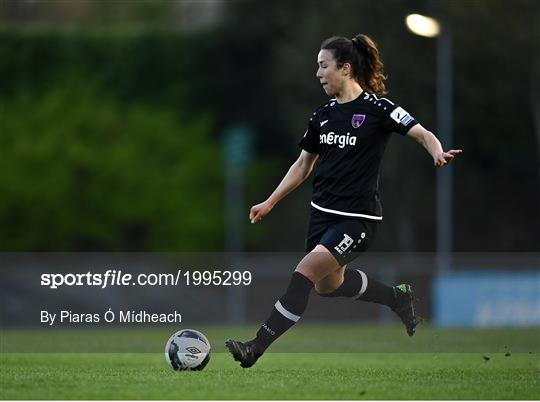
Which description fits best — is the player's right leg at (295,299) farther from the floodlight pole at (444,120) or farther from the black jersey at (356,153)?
the floodlight pole at (444,120)

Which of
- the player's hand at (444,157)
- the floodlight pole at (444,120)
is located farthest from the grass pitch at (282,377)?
the floodlight pole at (444,120)

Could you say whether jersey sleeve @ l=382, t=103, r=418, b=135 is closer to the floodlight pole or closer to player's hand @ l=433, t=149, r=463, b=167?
player's hand @ l=433, t=149, r=463, b=167

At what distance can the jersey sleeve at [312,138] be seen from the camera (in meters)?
9.57

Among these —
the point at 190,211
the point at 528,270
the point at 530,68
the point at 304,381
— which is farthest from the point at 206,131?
the point at 304,381

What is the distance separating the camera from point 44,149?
37469 millimetres

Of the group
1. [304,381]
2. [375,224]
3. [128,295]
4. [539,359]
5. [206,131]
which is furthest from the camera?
[206,131]

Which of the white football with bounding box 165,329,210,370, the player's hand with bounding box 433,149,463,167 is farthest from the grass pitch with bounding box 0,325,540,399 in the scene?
the player's hand with bounding box 433,149,463,167

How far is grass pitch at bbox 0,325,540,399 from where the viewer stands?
26.5 feet

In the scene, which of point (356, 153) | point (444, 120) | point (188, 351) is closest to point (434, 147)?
point (356, 153)

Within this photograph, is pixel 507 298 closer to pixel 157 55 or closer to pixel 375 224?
pixel 375 224

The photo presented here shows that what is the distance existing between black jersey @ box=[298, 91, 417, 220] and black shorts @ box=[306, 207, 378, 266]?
56 millimetres

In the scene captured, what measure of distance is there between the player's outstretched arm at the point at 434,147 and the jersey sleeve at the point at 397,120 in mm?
50

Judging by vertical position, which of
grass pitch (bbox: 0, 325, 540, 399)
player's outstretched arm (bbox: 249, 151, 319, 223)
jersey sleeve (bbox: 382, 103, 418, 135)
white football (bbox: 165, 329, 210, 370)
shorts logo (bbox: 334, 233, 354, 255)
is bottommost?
grass pitch (bbox: 0, 325, 540, 399)

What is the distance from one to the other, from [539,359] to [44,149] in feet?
90.5
